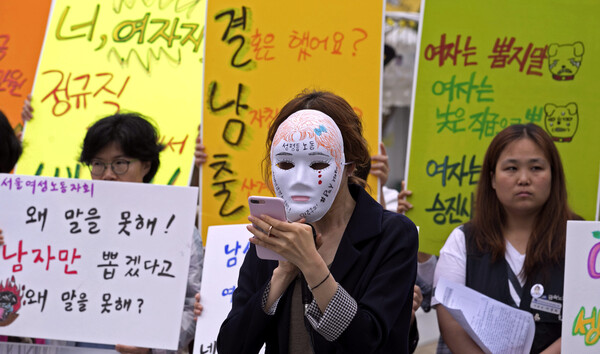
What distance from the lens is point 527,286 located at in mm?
3361

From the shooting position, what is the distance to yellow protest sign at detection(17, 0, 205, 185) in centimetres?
459

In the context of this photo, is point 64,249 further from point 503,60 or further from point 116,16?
point 503,60

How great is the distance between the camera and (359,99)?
4086mm

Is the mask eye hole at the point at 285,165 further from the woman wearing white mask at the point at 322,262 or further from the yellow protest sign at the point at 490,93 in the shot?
the yellow protest sign at the point at 490,93

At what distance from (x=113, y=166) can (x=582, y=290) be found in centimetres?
217

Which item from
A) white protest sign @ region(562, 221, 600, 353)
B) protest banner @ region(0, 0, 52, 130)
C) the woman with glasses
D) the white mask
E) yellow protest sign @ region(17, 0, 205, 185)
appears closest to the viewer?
the white mask

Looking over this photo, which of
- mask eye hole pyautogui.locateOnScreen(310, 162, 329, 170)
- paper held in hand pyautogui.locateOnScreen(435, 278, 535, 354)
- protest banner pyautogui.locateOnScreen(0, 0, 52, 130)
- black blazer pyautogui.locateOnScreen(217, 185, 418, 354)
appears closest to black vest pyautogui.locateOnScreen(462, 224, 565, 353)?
paper held in hand pyautogui.locateOnScreen(435, 278, 535, 354)

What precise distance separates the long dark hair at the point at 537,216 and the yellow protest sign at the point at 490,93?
36 centimetres

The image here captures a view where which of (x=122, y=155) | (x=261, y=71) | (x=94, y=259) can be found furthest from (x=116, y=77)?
(x=94, y=259)

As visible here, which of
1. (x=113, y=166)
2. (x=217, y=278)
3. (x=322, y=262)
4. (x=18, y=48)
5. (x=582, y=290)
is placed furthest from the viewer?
(x=18, y=48)

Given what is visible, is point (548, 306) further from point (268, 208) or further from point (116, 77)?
point (116, 77)

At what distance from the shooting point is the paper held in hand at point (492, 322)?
320cm

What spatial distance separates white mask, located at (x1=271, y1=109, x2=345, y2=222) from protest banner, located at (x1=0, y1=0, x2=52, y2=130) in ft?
10.0

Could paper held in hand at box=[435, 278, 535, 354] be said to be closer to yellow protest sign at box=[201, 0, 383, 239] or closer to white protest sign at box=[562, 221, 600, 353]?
white protest sign at box=[562, 221, 600, 353]
